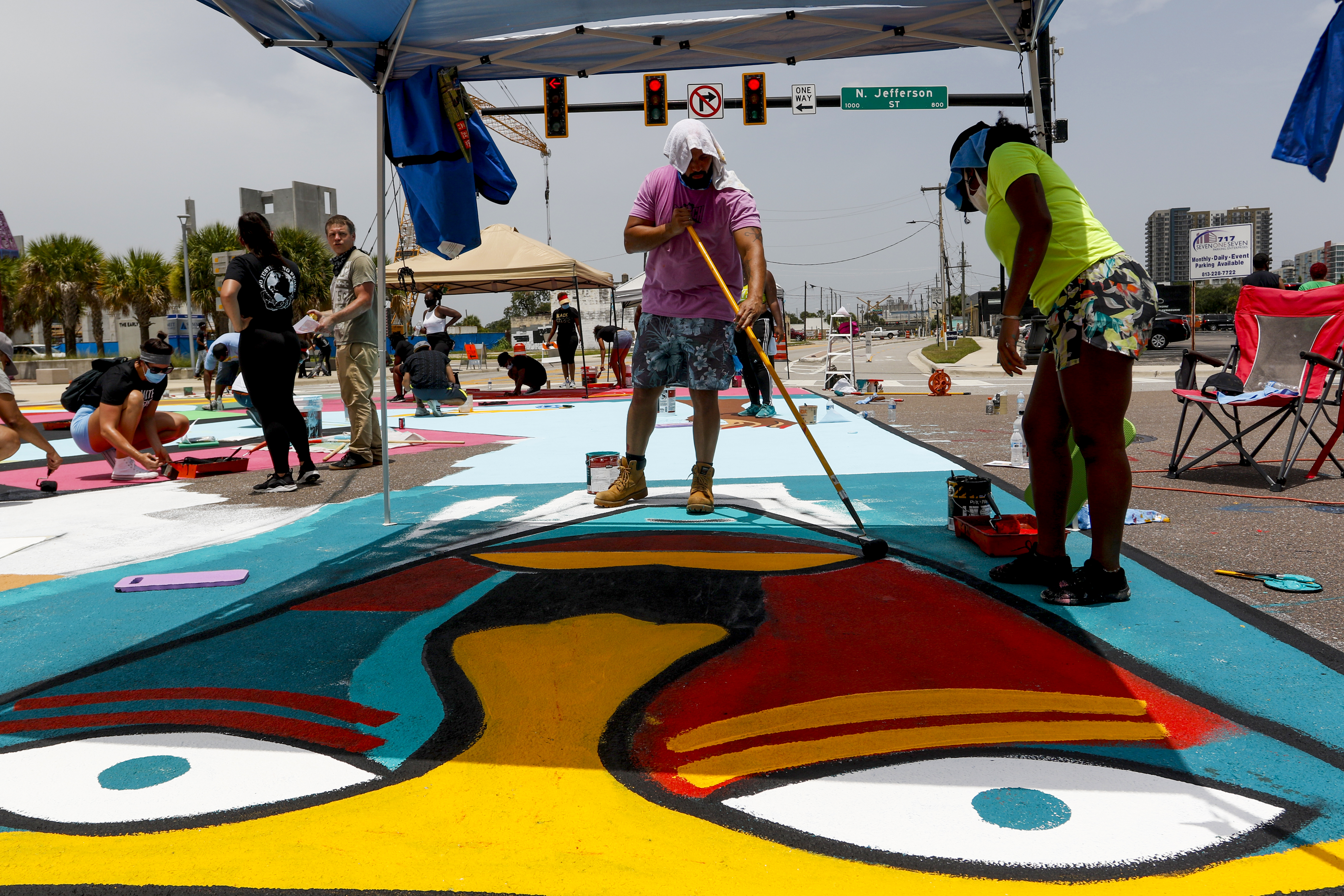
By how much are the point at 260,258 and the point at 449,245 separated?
2.11 meters

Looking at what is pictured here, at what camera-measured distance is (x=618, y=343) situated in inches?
658

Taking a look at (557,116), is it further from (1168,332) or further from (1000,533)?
(1168,332)

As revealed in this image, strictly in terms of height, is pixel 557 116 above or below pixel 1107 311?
above

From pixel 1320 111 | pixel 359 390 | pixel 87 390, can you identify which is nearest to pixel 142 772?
pixel 1320 111

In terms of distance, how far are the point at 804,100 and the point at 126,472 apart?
1364 cm

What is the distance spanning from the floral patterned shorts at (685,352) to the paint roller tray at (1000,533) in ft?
4.74

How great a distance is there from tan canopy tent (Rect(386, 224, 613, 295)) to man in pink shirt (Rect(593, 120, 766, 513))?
1109 centimetres

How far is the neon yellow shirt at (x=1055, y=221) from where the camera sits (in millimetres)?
2951

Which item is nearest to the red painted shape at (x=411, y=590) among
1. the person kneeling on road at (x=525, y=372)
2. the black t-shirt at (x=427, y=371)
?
the black t-shirt at (x=427, y=371)

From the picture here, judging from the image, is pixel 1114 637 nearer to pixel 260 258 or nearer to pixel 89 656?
pixel 89 656

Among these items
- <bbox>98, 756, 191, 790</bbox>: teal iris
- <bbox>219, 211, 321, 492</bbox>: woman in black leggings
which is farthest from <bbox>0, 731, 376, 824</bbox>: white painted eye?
<bbox>219, 211, 321, 492</bbox>: woman in black leggings

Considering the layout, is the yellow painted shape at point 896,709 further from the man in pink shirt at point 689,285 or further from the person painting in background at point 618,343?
the person painting in background at point 618,343

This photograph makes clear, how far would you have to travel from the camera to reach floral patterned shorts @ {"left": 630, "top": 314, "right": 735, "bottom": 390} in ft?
15.0

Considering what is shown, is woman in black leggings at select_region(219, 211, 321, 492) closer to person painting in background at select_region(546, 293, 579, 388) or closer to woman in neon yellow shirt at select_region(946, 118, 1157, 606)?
woman in neon yellow shirt at select_region(946, 118, 1157, 606)
